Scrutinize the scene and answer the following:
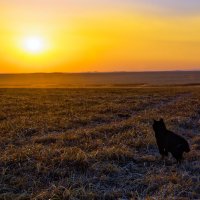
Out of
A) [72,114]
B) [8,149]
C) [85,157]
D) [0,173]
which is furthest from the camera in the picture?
[72,114]

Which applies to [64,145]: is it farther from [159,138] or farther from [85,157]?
[159,138]

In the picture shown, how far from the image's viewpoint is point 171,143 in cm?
966

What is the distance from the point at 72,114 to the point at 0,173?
491 inches

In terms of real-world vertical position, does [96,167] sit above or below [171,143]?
below

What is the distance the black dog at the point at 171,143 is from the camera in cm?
952

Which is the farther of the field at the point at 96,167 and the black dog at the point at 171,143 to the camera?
the black dog at the point at 171,143

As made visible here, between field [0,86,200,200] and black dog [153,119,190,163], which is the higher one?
black dog [153,119,190,163]

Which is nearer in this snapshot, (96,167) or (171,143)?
(96,167)

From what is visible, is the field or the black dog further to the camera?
the black dog

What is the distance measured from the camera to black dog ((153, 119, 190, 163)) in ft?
31.2

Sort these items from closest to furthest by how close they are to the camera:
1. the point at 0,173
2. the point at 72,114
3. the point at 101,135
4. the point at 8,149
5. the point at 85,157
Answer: the point at 0,173
the point at 85,157
the point at 8,149
the point at 101,135
the point at 72,114

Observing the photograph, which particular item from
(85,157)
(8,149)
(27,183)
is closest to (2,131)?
(8,149)

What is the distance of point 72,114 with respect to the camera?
21391 millimetres

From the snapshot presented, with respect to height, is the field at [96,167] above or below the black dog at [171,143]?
below
